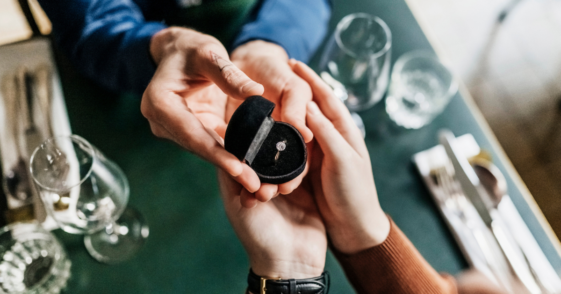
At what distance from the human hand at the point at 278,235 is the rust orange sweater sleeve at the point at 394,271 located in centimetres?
7

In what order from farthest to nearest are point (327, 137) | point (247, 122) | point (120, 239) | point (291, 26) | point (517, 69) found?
point (517, 69)
point (291, 26)
point (120, 239)
point (327, 137)
point (247, 122)

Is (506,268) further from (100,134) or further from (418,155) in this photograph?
(100,134)

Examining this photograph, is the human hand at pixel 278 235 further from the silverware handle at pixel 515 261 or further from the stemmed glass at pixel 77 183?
the silverware handle at pixel 515 261

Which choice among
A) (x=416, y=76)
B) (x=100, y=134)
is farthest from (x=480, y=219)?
(x=100, y=134)

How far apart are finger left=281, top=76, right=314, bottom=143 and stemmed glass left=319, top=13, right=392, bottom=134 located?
102mm

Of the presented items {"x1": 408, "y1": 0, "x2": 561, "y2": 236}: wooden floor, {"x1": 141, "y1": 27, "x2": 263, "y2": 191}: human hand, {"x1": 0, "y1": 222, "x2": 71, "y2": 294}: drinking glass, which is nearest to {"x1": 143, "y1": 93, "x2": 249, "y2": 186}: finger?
{"x1": 141, "y1": 27, "x2": 263, "y2": 191}: human hand

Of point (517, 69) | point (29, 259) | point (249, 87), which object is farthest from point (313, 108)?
point (517, 69)

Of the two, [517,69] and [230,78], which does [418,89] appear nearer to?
[230,78]

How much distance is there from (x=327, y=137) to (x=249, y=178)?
0.49ft

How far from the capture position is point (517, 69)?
1.73 meters

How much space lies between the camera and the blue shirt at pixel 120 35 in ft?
2.28

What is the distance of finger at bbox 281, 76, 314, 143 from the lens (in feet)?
1.85

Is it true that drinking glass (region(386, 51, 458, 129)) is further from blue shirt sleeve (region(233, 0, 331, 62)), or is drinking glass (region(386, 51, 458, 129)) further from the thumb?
the thumb

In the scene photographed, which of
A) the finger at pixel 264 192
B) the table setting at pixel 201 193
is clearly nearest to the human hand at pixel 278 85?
the finger at pixel 264 192
